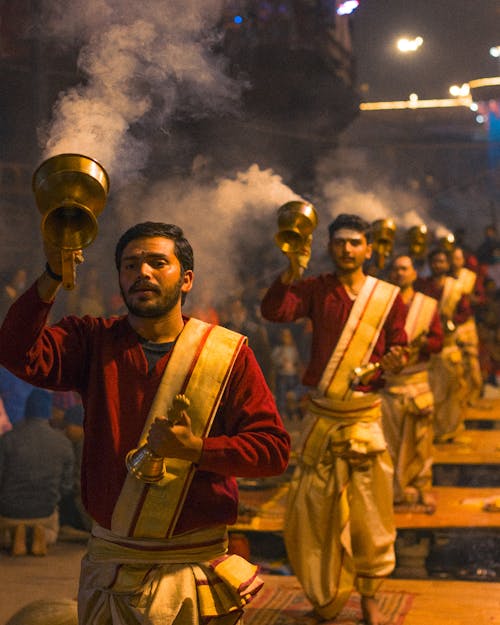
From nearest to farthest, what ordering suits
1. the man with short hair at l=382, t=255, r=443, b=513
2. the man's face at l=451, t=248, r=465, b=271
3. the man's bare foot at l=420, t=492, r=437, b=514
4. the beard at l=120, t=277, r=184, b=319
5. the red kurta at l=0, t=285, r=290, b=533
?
the red kurta at l=0, t=285, r=290, b=533, the beard at l=120, t=277, r=184, b=319, the man's bare foot at l=420, t=492, r=437, b=514, the man with short hair at l=382, t=255, r=443, b=513, the man's face at l=451, t=248, r=465, b=271

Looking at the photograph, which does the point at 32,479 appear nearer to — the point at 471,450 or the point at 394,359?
the point at 394,359

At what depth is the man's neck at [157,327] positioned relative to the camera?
3412 mm

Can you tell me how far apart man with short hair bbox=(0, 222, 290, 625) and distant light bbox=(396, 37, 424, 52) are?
1260 centimetres

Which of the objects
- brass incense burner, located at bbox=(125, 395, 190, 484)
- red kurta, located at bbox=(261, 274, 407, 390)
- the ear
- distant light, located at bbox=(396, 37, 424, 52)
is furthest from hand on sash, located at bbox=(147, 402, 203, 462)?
distant light, located at bbox=(396, 37, 424, 52)

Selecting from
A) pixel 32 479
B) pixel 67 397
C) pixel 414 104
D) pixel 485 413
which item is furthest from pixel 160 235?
pixel 414 104

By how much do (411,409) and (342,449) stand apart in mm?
2945

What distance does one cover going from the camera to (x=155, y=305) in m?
3.34

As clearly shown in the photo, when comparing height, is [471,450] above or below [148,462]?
below

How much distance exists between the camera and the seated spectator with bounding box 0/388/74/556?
7184 mm

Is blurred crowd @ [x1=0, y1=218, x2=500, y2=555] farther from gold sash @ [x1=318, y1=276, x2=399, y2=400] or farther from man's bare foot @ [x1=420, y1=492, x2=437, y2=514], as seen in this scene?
man's bare foot @ [x1=420, y1=492, x2=437, y2=514]

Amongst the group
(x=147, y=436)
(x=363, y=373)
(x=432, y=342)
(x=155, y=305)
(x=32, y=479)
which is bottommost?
(x=32, y=479)

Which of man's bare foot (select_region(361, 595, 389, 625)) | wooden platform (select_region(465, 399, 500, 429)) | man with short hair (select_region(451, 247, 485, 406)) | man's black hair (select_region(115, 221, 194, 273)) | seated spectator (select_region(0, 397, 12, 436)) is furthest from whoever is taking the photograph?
wooden platform (select_region(465, 399, 500, 429))

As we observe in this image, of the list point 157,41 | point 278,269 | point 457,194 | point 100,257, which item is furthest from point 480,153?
point 157,41

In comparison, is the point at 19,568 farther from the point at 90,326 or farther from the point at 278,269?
the point at 278,269
